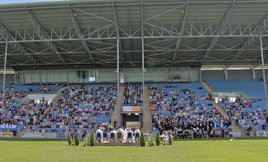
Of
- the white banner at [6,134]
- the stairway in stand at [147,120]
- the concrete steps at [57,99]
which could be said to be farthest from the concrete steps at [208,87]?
the white banner at [6,134]

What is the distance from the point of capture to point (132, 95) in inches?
1692

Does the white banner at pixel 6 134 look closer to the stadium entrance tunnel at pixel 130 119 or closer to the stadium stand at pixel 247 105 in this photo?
the stadium entrance tunnel at pixel 130 119

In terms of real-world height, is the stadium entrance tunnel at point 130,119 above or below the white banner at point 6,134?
above

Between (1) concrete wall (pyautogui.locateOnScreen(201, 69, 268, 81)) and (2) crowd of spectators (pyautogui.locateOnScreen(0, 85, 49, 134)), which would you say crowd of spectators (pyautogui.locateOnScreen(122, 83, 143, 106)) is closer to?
(2) crowd of spectators (pyautogui.locateOnScreen(0, 85, 49, 134))

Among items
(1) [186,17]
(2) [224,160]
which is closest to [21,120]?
(1) [186,17]

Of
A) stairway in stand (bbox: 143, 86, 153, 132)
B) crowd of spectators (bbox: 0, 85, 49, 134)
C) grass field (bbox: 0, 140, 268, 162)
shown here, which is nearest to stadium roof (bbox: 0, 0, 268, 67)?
crowd of spectators (bbox: 0, 85, 49, 134)

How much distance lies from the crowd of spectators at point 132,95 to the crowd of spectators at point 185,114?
1919 mm

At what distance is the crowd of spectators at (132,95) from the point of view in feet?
131

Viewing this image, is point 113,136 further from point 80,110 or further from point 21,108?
point 21,108

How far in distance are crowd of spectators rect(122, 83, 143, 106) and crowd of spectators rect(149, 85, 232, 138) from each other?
6.30 ft

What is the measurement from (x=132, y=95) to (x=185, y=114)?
1046 centimetres

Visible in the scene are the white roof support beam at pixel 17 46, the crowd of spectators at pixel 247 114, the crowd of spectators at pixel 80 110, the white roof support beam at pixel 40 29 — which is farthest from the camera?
the white roof support beam at pixel 17 46

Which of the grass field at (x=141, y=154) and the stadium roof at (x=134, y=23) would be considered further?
the stadium roof at (x=134, y=23)

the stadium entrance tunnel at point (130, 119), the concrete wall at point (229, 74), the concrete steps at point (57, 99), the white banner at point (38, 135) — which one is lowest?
the white banner at point (38, 135)
